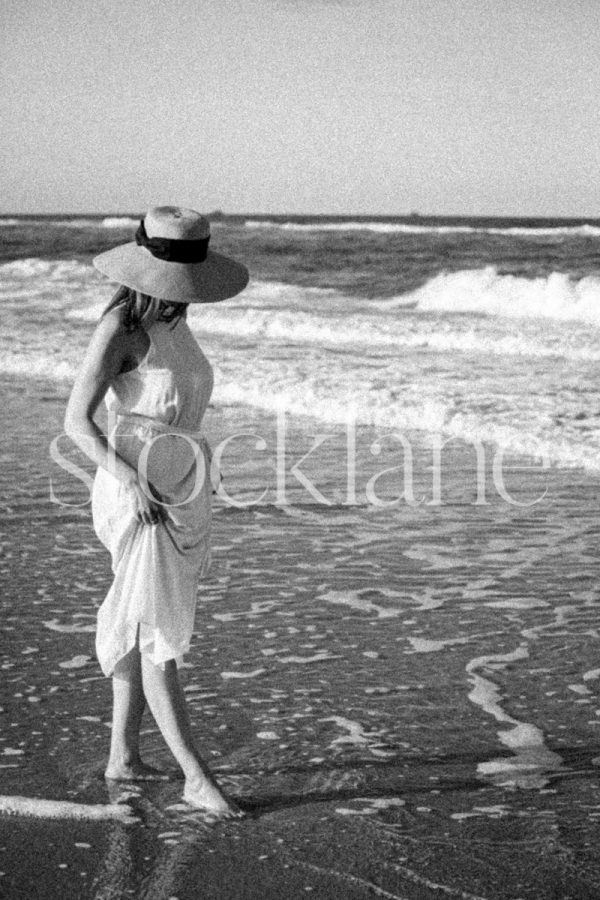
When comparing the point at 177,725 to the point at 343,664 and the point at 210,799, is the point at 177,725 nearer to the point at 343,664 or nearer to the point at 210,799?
the point at 210,799

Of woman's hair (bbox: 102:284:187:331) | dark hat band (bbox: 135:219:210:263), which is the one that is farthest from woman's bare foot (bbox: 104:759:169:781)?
dark hat band (bbox: 135:219:210:263)

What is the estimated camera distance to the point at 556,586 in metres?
5.62

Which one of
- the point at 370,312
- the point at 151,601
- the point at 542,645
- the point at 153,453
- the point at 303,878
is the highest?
the point at 370,312

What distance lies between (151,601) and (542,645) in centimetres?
197

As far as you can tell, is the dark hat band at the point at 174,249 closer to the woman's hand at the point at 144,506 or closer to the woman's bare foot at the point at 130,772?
the woman's hand at the point at 144,506

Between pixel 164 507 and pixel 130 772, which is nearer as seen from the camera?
pixel 164 507

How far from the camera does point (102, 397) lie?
3361mm

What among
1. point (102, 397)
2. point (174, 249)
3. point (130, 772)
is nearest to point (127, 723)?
point (130, 772)

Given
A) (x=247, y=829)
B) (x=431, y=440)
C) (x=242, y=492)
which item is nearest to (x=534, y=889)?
(x=247, y=829)

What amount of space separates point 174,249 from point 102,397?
440 millimetres

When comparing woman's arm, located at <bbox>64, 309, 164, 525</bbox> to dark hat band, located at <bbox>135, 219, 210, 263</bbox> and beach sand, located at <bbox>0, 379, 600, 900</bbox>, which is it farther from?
beach sand, located at <bbox>0, 379, 600, 900</bbox>

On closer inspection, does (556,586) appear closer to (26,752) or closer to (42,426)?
(26,752)

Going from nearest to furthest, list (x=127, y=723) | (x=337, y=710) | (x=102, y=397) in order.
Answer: (x=102, y=397), (x=127, y=723), (x=337, y=710)

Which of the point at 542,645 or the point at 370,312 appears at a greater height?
the point at 370,312
